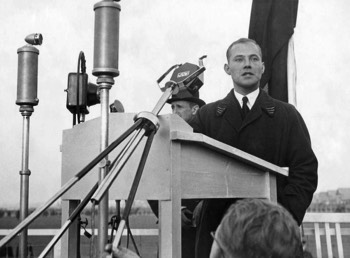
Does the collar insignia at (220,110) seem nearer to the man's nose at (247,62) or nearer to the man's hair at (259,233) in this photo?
the man's nose at (247,62)

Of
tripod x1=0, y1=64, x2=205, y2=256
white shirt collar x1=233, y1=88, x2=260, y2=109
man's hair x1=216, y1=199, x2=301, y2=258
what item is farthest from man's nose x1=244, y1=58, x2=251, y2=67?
man's hair x1=216, y1=199, x2=301, y2=258

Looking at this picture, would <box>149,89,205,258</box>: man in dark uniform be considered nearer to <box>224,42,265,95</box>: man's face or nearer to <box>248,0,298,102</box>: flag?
<box>224,42,265,95</box>: man's face

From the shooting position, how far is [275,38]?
2.80m

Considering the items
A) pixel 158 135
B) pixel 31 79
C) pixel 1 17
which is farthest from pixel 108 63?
pixel 1 17

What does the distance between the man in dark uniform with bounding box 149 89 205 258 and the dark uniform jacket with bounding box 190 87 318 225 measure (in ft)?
0.61

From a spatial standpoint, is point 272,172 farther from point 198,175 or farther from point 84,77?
point 84,77

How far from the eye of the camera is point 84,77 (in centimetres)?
166

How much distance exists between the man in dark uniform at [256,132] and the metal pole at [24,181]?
0.59 m

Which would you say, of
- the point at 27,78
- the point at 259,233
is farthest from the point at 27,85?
the point at 259,233

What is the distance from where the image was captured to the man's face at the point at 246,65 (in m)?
1.80

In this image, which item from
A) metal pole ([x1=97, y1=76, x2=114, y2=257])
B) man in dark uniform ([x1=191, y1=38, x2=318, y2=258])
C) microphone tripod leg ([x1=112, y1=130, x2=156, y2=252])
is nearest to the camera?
microphone tripod leg ([x1=112, y1=130, x2=156, y2=252])

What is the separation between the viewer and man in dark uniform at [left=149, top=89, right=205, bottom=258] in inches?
76.1

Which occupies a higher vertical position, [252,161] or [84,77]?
[84,77]

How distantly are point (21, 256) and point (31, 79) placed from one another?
2.05 feet
